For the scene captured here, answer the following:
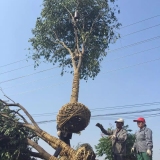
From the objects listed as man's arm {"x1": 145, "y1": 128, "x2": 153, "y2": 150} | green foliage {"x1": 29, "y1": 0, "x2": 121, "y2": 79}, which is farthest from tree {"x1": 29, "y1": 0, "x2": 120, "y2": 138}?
man's arm {"x1": 145, "y1": 128, "x2": 153, "y2": 150}

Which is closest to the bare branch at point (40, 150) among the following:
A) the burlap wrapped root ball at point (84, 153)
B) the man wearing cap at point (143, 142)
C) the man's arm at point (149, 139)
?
the burlap wrapped root ball at point (84, 153)

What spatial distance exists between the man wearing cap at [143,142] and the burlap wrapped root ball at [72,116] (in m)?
1.49

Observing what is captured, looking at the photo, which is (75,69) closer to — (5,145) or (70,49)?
(70,49)

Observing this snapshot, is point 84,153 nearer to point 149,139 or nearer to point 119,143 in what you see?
point 119,143

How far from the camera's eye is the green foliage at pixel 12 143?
8.14 m

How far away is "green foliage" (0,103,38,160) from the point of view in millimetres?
8139

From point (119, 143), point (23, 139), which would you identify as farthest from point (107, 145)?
point (23, 139)

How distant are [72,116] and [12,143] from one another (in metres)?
1.92

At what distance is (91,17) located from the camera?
37.8 feet

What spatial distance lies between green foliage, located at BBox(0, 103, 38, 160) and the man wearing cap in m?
3.12

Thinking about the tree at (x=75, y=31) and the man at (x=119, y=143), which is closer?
the man at (x=119, y=143)

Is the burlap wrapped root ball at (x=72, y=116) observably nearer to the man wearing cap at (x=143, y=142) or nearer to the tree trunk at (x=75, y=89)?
the tree trunk at (x=75, y=89)

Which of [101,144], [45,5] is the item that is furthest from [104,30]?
[101,144]

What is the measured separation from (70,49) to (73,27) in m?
0.84
